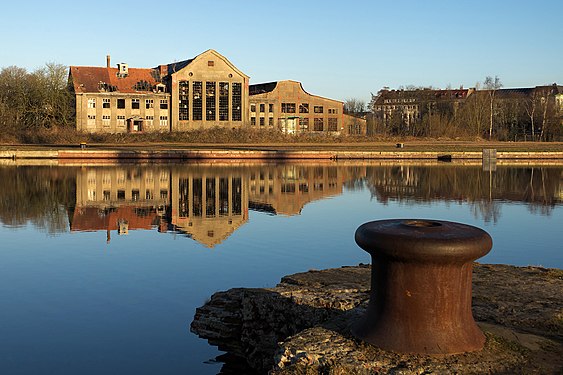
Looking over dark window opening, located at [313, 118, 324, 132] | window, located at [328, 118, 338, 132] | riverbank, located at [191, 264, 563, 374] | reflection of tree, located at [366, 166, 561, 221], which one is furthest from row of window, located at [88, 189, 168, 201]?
window, located at [328, 118, 338, 132]

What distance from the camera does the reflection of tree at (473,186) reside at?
24984mm

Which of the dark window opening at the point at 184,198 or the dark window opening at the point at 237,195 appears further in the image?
the dark window opening at the point at 237,195

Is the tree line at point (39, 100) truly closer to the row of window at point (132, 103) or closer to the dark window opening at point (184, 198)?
the row of window at point (132, 103)

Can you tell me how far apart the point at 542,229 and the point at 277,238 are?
25.2 ft

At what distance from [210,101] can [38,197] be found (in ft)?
178

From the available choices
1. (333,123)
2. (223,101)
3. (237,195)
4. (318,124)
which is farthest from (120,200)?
(333,123)

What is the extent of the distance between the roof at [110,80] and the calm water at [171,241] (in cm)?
4169

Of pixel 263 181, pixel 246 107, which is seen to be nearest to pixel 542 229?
pixel 263 181

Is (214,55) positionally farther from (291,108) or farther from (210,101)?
(291,108)

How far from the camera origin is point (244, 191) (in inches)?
1108

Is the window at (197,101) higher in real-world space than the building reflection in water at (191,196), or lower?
higher

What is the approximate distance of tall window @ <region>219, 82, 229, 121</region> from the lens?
78.8 meters

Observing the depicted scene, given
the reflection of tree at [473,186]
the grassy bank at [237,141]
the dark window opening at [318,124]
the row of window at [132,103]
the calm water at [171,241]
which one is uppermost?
the row of window at [132,103]

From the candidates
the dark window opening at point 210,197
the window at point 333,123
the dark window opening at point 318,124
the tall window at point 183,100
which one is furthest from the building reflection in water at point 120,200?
the window at point 333,123
